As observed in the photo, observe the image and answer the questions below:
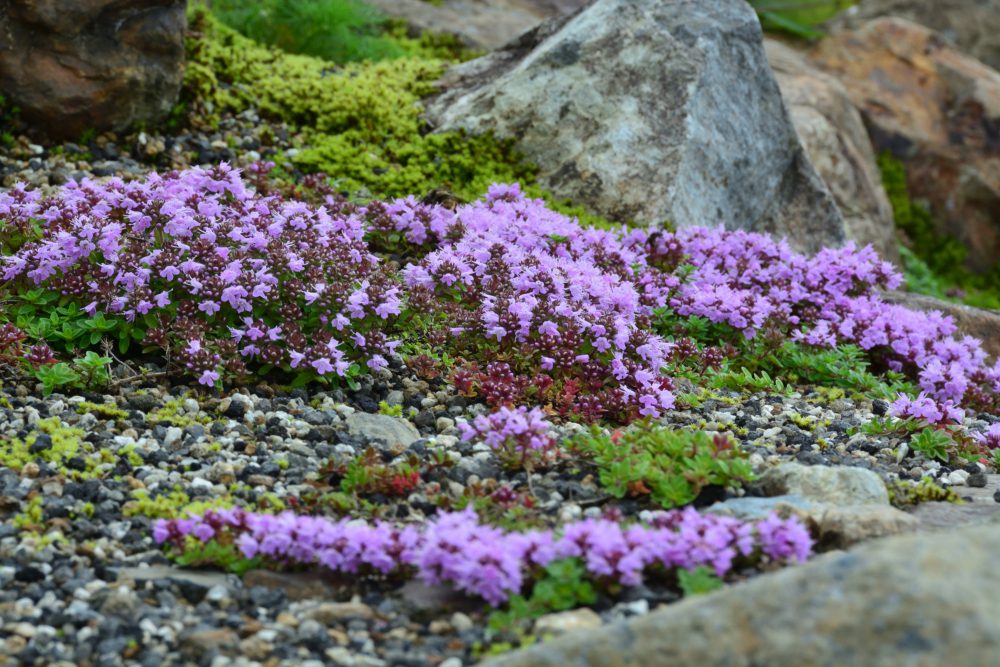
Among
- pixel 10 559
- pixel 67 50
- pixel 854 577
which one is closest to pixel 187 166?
pixel 67 50

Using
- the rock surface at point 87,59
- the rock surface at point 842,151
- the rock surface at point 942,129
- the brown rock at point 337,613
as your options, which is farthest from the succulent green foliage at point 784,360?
the rock surface at point 942,129

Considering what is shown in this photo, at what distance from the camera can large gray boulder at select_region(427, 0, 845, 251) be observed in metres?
9.43

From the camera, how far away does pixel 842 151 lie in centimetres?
1315

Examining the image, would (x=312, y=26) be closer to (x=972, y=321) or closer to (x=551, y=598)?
(x=972, y=321)

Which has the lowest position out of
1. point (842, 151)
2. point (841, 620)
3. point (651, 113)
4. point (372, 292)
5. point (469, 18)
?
point (842, 151)

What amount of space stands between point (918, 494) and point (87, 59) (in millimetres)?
6739

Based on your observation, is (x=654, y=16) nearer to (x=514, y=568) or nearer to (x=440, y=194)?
(x=440, y=194)

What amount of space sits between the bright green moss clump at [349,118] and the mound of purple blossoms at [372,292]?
1.53 metres

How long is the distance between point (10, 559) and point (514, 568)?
1.97m

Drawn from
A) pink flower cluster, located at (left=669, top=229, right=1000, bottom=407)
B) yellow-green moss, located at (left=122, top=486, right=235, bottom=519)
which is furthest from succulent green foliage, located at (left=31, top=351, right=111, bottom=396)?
pink flower cluster, located at (left=669, top=229, right=1000, bottom=407)

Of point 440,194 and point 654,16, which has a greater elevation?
point 654,16

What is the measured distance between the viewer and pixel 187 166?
8.80m

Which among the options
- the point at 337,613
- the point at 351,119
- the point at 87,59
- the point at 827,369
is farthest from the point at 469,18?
the point at 337,613

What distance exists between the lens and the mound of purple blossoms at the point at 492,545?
3896mm
